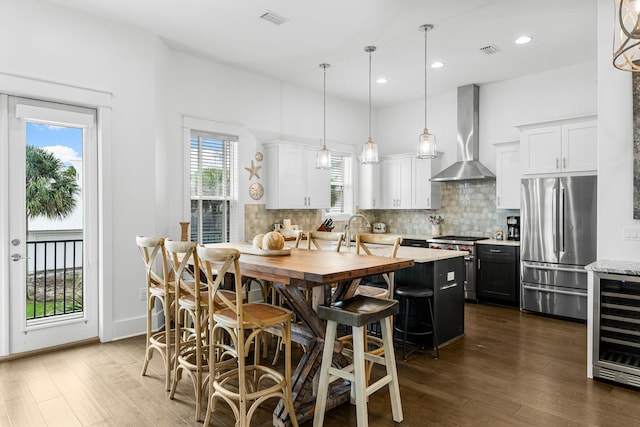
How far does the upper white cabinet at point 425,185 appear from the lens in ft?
22.5

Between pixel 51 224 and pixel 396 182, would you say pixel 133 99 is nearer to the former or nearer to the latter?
pixel 51 224

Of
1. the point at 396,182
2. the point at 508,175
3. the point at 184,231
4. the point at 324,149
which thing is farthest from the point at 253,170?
the point at 508,175

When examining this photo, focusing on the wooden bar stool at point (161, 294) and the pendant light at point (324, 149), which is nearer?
the wooden bar stool at point (161, 294)

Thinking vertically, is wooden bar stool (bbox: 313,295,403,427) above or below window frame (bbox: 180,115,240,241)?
below

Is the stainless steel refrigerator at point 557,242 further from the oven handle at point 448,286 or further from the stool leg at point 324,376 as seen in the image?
the stool leg at point 324,376

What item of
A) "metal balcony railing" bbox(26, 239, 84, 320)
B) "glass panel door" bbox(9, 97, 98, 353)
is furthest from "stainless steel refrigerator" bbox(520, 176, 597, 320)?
"metal balcony railing" bbox(26, 239, 84, 320)

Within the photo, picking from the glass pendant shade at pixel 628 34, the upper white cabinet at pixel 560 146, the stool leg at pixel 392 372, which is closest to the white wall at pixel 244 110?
the upper white cabinet at pixel 560 146

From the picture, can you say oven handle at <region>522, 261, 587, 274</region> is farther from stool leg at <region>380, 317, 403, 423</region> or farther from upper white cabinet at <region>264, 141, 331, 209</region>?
stool leg at <region>380, 317, 403, 423</region>

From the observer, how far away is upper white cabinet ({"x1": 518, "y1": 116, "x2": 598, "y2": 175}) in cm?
492

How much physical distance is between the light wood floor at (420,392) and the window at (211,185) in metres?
1.75

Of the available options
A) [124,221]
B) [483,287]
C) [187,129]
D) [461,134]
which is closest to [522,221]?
[483,287]

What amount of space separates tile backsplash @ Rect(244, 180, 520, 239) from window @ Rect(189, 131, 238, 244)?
0.35 m

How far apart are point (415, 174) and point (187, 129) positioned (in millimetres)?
3804

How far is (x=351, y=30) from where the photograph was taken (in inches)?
175
